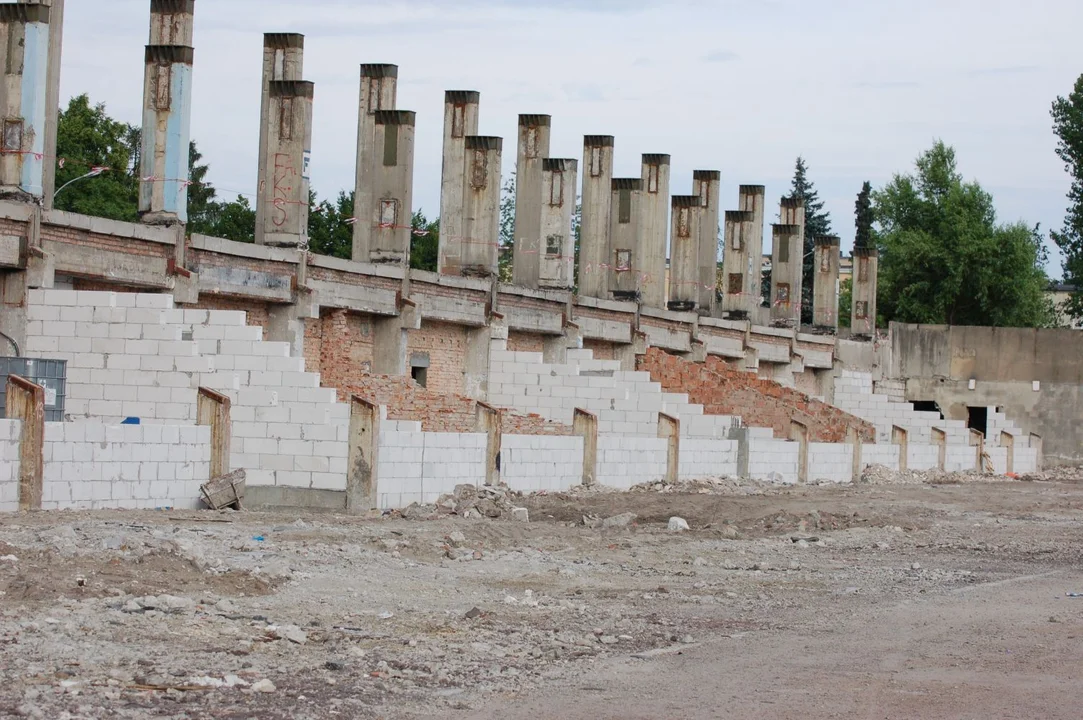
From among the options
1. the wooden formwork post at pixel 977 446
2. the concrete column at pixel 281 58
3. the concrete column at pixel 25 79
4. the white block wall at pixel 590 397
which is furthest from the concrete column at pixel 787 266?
the concrete column at pixel 25 79

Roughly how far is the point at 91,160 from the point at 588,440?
35846 mm

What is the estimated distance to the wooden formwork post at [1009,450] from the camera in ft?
148

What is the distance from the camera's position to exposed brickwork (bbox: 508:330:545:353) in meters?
35.7

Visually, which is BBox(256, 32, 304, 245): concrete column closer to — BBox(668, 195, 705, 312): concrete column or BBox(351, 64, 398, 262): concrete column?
BBox(351, 64, 398, 262): concrete column

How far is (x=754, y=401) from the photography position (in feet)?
123

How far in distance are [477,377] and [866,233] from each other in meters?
55.4

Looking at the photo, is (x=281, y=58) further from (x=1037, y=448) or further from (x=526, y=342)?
(x=1037, y=448)

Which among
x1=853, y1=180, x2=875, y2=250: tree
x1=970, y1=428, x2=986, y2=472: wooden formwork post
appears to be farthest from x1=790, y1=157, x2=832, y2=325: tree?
x1=970, y1=428, x2=986, y2=472: wooden formwork post

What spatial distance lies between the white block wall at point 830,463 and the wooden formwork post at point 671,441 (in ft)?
18.8

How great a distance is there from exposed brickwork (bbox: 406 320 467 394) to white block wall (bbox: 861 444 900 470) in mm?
9862

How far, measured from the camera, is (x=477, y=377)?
33.1 meters

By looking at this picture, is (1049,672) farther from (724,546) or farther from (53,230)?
(53,230)

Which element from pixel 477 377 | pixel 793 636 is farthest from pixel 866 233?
pixel 793 636

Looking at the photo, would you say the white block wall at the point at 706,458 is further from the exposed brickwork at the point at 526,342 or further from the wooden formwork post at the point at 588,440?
the exposed brickwork at the point at 526,342
